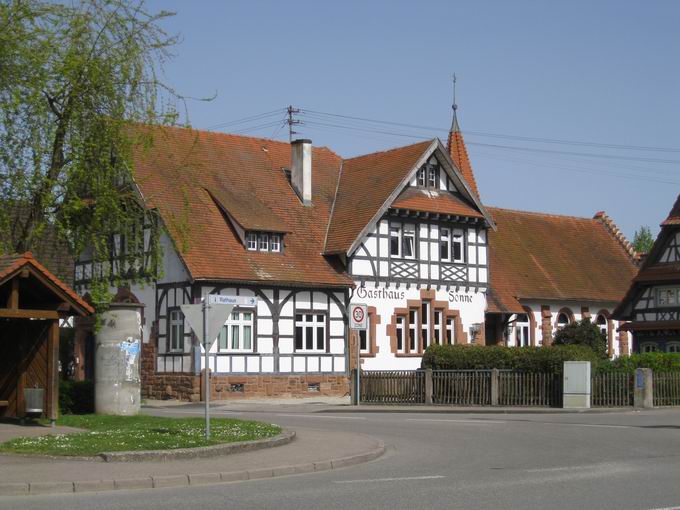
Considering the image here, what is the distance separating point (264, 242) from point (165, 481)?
26880 millimetres

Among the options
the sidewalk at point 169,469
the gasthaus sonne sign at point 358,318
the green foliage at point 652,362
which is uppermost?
the gasthaus sonne sign at point 358,318

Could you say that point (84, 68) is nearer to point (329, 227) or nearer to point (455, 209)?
point (329, 227)

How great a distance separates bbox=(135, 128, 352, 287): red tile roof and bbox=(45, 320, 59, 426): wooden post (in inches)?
549

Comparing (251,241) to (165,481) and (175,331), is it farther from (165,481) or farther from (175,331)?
(165,481)

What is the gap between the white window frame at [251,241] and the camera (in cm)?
4044

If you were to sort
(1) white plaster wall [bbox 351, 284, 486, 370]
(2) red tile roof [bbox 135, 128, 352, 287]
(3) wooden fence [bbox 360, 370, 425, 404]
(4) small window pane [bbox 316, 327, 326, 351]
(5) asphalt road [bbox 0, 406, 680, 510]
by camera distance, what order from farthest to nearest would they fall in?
(1) white plaster wall [bbox 351, 284, 486, 370], (4) small window pane [bbox 316, 327, 326, 351], (2) red tile roof [bbox 135, 128, 352, 287], (3) wooden fence [bbox 360, 370, 425, 404], (5) asphalt road [bbox 0, 406, 680, 510]

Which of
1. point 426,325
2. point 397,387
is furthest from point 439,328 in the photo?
point 397,387

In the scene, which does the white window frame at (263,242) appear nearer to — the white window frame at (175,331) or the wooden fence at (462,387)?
the white window frame at (175,331)

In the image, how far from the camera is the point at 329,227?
44500mm

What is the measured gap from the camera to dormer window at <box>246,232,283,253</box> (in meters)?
40.5

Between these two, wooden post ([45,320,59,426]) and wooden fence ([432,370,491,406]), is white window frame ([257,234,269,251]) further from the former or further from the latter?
wooden post ([45,320,59,426])

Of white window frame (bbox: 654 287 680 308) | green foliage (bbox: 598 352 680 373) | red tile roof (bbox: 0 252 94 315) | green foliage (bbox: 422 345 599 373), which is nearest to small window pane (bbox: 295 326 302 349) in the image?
green foliage (bbox: 422 345 599 373)

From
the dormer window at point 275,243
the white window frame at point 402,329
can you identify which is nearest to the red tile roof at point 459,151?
the white window frame at point 402,329

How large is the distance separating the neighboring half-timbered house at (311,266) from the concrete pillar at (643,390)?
34.2 feet
